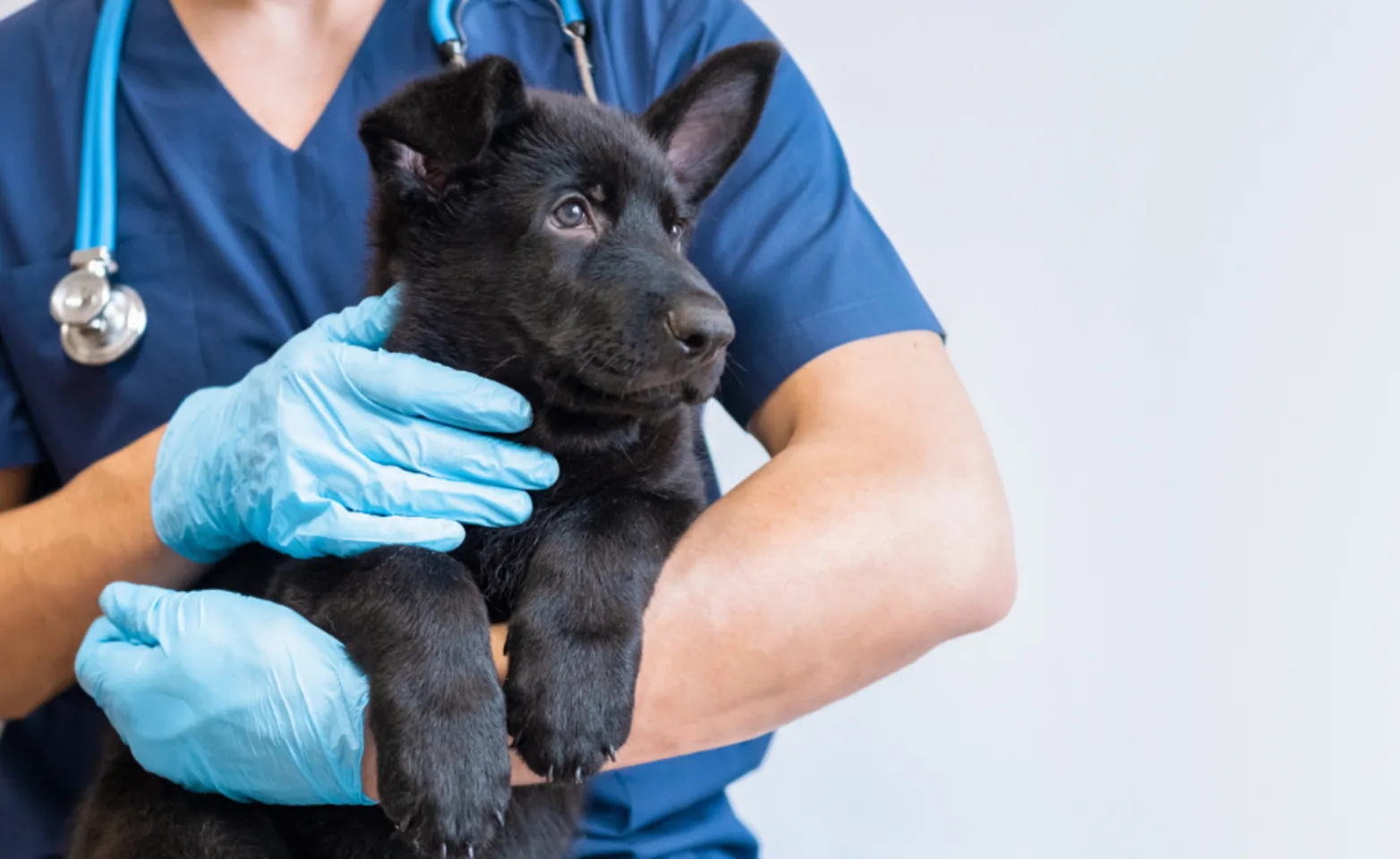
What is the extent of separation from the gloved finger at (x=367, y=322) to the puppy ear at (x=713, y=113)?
0.33 metres

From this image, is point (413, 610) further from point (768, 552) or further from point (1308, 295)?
point (1308, 295)

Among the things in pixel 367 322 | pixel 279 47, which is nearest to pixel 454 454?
pixel 367 322

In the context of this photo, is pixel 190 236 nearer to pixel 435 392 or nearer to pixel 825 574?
pixel 435 392

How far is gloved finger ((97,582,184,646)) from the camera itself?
1.10 m

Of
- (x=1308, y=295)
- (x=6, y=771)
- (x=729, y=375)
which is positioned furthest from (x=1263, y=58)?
(x=6, y=771)

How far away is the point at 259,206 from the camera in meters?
1.30

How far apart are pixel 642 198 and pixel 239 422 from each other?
1.55 feet

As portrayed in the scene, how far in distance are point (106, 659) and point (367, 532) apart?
338mm

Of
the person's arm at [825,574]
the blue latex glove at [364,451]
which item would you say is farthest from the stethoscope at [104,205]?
the person's arm at [825,574]

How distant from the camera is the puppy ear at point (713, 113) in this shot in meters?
1.12

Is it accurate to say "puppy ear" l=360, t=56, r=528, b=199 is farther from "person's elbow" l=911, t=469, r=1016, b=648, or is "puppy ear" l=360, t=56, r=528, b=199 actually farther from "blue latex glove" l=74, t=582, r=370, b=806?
"person's elbow" l=911, t=469, r=1016, b=648

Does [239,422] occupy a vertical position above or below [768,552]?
above

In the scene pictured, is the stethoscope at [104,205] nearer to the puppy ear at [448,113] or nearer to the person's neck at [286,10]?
the person's neck at [286,10]

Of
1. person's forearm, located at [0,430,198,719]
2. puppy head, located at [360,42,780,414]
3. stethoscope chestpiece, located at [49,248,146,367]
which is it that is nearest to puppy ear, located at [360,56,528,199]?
puppy head, located at [360,42,780,414]
